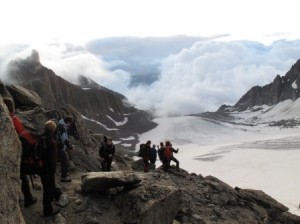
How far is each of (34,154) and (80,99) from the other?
161 meters

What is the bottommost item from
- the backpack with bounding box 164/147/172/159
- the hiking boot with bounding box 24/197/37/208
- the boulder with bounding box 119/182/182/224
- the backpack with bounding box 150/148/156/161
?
the backpack with bounding box 150/148/156/161

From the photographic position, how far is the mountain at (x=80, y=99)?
145m

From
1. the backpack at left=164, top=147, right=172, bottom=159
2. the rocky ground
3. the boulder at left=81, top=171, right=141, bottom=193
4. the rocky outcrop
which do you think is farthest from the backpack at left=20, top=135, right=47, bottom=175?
the backpack at left=164, top=147, right=172, bottom=159

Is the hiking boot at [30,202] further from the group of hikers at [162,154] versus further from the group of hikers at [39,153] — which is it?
the group of hikers at [162,154]

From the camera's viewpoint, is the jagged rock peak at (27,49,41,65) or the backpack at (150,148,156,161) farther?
the jagged rock peak at (27,49,41,65)

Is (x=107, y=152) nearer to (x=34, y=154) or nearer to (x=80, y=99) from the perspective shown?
(x=34, y=154)

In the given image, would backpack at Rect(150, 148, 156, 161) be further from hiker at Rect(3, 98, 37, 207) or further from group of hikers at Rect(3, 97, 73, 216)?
group of hikers at Rect(3, 97, 73, 216)

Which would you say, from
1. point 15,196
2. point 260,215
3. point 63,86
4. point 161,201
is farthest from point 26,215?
point 63,86

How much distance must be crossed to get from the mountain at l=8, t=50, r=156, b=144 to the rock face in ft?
407

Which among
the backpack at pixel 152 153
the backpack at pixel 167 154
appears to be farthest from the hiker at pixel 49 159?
the backpack at pixel 152 153

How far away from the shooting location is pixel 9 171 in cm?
917

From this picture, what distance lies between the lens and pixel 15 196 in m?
9.17

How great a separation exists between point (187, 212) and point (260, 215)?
4.82 m

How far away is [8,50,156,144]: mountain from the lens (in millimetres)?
145375
